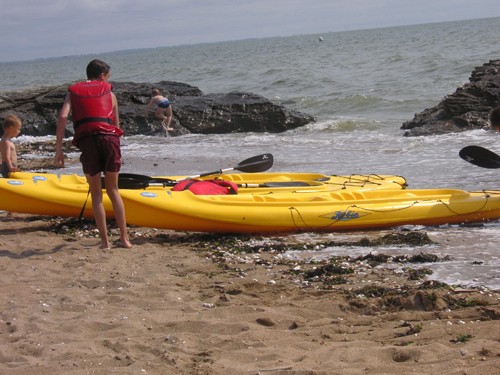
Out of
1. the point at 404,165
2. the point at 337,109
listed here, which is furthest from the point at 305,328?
the point at 337,109

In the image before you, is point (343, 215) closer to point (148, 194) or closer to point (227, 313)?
point (148, 194)

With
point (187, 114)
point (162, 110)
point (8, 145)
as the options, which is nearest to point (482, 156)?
point (8, 145)

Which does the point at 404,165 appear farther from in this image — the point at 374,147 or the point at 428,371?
the point at 428,371

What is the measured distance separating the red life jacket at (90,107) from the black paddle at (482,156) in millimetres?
3634

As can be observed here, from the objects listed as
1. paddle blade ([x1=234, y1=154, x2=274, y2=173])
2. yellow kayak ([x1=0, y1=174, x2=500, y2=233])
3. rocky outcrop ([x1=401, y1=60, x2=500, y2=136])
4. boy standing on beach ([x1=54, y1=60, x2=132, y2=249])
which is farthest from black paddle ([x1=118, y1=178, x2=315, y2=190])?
rocky outcrop ([x1=401, y1=60, x2=500, y2=136])

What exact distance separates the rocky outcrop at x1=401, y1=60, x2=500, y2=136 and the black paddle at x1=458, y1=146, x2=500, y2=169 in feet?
18.4

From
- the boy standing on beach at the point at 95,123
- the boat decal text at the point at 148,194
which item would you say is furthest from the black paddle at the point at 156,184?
the boy standing on beach at the point at 95,123

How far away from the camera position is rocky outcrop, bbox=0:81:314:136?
15219mm

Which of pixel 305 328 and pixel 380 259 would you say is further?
pixel 380 259

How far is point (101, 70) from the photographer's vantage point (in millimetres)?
5375

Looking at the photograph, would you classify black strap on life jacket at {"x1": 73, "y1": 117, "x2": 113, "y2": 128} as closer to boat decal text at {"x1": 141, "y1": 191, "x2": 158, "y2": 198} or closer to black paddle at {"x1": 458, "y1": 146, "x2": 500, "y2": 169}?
boat decal text at {"x1": 141, "y1": 191, "x2": 158, "y2": 198}

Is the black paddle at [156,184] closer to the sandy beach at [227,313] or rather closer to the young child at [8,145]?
the sandy beach at [227,313]

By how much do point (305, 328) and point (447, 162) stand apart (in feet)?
21.9

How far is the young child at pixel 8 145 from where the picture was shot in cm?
686
